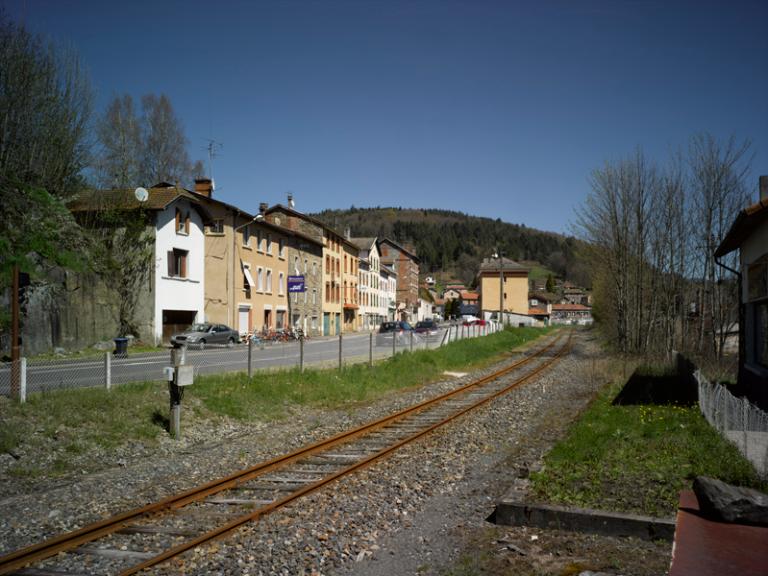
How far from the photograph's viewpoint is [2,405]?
10.4 meters

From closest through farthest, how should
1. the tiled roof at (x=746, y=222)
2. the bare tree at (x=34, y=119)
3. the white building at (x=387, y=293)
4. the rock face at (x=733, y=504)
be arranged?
the rock face at (x=733, y=504) < the tiled roof at (x=746, y=222) < the bare tree at (x=34, y=119) < the white building at (x=387, y=293)

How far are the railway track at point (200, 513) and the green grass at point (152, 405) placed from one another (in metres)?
2.88

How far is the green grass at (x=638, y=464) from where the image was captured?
7.11 metres

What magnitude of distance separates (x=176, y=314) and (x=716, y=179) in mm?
27828

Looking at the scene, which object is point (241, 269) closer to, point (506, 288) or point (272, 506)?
point (272, 506)

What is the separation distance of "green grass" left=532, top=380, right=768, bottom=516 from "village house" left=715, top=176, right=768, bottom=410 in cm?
340

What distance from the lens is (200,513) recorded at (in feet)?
23.4

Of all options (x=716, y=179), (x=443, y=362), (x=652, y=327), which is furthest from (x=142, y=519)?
(x=652, y=327)

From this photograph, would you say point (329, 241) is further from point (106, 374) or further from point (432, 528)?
point (432, 528)

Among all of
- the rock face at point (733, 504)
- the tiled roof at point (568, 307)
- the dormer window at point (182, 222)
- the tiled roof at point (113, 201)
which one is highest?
the tiled roof at point (113, 201)

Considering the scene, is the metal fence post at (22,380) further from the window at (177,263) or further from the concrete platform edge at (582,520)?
the window at (177,263)

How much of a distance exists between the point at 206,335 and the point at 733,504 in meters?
29.5

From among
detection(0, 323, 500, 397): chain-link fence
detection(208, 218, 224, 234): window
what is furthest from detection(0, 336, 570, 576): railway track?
detection(208, 218, 224, 234): window

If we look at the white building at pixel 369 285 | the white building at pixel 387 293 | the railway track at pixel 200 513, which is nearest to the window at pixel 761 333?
the railway track at pixel 200 513
